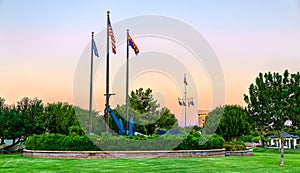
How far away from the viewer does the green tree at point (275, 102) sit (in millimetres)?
18016

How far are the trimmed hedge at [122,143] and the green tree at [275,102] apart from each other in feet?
20.4

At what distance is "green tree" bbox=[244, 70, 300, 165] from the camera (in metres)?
18.0

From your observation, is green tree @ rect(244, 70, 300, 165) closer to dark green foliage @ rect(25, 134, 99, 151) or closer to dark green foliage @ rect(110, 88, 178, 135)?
dark green foliage @ rect(25, 134, 99, 151)

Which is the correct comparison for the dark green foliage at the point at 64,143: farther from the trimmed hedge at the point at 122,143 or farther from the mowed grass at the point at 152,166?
the mowed grass at the point at 152,166

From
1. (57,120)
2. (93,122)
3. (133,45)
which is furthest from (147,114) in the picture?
(133,45)

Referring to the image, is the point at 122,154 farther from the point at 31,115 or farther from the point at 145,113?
the point at 145,113

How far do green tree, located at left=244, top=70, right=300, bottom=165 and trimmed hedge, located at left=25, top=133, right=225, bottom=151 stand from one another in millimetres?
6223

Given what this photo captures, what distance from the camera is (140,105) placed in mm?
46656

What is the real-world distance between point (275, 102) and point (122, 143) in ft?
31.4

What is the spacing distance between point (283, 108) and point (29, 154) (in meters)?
15.8

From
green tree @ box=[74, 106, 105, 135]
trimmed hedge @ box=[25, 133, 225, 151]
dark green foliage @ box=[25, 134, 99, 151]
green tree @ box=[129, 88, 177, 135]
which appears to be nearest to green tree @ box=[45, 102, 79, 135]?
green tree @ box=[74, 106, 105, 135]

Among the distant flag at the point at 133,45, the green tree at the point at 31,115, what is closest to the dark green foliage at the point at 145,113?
the green tree at the point at 31,115

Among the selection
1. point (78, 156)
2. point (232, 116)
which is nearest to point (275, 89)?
point (78, 156)

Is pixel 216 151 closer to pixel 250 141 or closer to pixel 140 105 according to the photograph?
pixel 140 105
